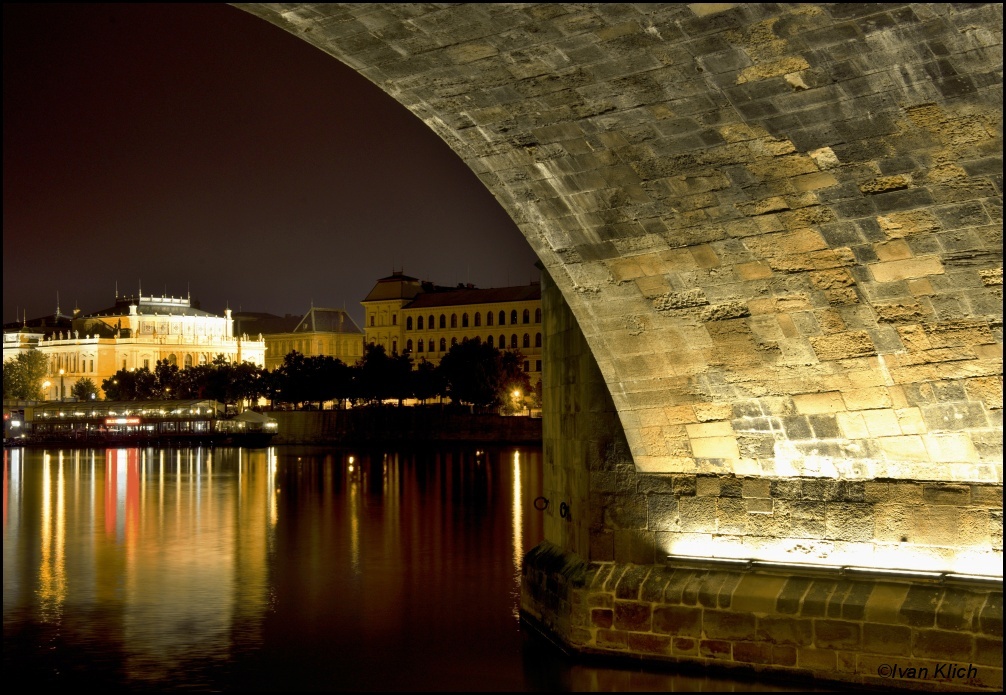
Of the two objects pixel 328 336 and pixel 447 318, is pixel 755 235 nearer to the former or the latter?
pixel 447 318

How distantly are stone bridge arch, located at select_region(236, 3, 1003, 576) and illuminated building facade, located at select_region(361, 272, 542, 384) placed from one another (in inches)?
2567

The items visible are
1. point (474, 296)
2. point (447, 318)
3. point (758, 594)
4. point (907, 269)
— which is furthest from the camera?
point (447, 318)

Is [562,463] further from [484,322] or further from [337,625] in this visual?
[484,322]

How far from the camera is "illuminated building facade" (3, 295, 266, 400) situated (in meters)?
115

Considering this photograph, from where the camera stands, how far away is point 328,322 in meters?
106

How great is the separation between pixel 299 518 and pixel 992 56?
18.0 meters

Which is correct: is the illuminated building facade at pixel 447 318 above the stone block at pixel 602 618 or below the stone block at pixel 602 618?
above

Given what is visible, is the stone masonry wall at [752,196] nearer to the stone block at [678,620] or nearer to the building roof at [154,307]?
the stone block at [678,620]

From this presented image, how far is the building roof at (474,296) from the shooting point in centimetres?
7856

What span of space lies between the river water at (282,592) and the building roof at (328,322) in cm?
7606

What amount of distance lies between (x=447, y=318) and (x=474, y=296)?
2520mm

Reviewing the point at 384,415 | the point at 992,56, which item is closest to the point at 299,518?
the point at 992,56

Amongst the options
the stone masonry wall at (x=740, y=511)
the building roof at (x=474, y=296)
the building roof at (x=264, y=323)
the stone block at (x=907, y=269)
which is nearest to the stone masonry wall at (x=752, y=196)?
the stone block at (x=907, y=269)

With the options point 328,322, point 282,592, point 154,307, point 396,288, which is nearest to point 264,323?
point 154,307
